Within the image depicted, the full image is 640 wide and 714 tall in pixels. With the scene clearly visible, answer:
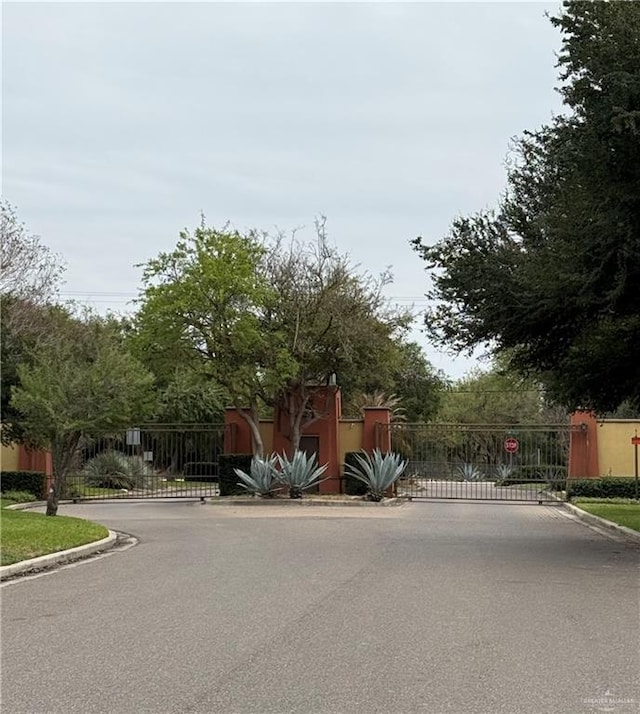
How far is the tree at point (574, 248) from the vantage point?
13.7 m

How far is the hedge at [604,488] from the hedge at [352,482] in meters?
6.99

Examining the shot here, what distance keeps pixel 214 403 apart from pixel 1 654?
4165 centimetres

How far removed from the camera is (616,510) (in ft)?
82.1

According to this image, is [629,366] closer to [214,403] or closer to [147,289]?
[147,289]

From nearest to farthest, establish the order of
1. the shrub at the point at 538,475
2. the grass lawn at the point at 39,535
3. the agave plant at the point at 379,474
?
the grass lawn at the point at 39,535, the agave plant at the point at 379,474, the shrub at the point at 538,475

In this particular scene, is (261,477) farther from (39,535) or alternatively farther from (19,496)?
(39,535)

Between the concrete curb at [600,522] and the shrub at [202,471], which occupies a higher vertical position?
the shrub at [202,471]

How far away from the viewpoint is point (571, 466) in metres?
33.2

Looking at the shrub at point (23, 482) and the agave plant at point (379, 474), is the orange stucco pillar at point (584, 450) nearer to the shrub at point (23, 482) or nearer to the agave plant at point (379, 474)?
the agave plant at point (379, 474)

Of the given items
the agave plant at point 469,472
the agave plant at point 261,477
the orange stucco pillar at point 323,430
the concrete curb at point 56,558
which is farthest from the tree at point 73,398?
the agave plant at point 469,472

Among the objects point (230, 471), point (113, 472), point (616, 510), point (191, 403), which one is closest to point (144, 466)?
point (113, 472)

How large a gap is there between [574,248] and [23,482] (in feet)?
72.2

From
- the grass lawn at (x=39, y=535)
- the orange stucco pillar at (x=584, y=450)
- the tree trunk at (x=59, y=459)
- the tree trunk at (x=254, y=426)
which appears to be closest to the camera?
the grass lawn at (x=39, y=535)

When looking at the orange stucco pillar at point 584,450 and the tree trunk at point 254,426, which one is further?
the tree trunk at point 254,426
